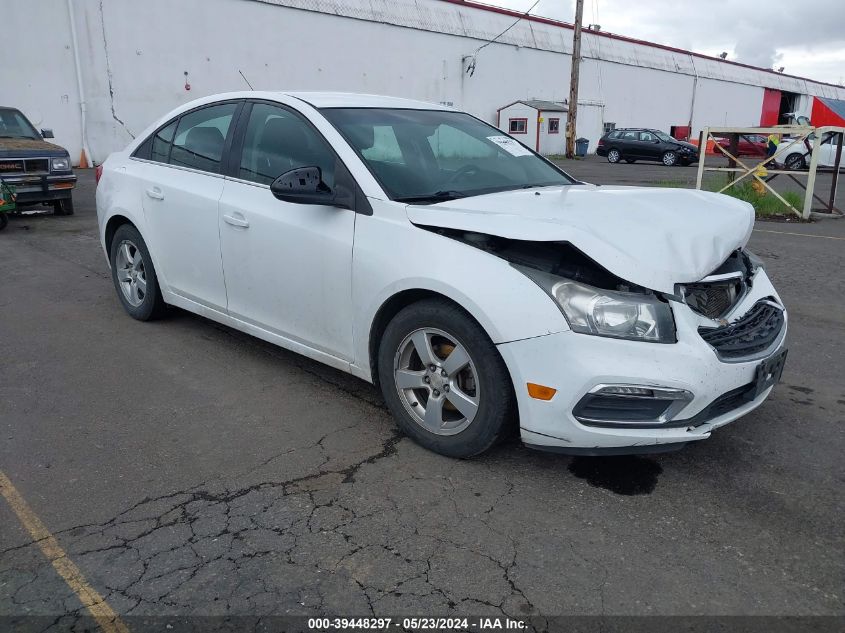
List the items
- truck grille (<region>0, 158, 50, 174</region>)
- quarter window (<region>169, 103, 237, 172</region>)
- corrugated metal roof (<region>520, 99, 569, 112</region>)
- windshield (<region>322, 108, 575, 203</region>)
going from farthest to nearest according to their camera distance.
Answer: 1. corrugated metal roof (<region>520, 99, 569, 112</region>)
2. truck grille (<region>0, 158, 50, 174</region>)
3. quarter window (<region>169, 103, 237, 172</region>)
4. windshield (<region>322, 108, 575, 203</region>)

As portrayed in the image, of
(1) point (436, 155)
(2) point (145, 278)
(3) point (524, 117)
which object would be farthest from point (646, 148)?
(1) point (436, 155)

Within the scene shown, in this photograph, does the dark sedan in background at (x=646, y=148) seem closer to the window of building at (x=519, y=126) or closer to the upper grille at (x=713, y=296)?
the window of building at (x=519, y=126)

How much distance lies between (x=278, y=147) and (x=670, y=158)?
2820 cm

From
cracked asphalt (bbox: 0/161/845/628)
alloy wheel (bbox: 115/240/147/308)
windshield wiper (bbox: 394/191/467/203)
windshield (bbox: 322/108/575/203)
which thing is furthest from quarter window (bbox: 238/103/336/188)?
alloy wheel (bbox: 115/240/147/308)

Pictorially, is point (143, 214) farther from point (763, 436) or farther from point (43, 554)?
point (763, 436)

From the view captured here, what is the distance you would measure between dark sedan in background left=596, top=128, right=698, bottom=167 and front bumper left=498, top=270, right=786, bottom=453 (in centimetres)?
2867

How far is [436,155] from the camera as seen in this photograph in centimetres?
416

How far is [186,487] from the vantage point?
3.13m

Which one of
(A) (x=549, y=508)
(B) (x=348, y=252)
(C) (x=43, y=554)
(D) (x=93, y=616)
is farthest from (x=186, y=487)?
(A) (x=549, y=508)

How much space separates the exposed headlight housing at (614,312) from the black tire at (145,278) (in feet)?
10.9

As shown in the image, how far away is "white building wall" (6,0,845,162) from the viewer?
2088 centimetres

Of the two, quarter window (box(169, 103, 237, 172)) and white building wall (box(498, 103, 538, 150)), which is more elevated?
quarter window (box(169, 103, 237, 172))

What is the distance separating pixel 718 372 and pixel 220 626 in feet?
6.97

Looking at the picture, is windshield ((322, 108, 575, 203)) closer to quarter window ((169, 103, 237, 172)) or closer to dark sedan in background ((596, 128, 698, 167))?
quarter window ((169, 103, 237, 172))
